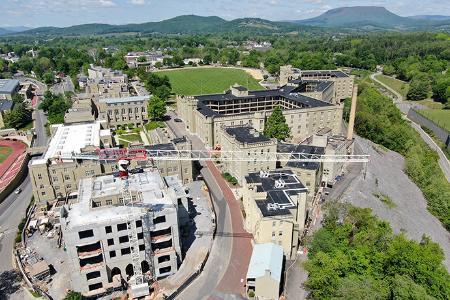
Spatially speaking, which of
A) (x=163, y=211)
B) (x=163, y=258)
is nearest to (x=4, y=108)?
(x=163, y=211)

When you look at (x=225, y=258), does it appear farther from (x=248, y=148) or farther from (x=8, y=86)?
(x=8, y=86)

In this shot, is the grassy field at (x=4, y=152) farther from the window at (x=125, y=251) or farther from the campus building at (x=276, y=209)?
the campus building at (x=276, y=209)

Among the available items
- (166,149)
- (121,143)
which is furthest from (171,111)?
(166,149)

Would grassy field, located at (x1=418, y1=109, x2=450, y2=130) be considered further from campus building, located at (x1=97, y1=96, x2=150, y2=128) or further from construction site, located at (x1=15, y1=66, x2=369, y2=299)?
campus building, located at (x1=97, y1=96, x2=150, y2=128)

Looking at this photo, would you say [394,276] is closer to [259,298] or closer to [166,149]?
[259,298]

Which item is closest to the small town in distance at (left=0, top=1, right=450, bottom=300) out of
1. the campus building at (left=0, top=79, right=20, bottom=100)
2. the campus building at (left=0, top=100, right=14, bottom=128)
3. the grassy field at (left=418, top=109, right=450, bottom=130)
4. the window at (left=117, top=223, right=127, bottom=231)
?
the window at (left=117, top=223, right=127, bottom=231)

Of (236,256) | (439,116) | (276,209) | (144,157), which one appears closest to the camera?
(276,209)

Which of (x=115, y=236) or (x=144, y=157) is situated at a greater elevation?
(x=144, y=157)
